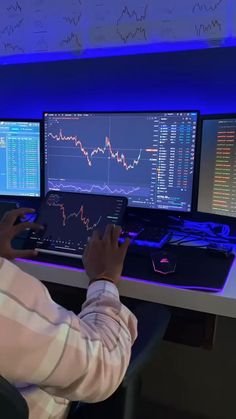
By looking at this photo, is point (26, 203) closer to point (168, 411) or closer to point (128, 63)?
point (128, 63)

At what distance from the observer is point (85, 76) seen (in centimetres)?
162

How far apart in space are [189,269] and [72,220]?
0.39 m

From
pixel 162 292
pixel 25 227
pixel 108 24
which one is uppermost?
pixel 108 24

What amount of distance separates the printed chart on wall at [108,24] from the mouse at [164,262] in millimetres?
825

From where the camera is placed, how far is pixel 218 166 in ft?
4.11

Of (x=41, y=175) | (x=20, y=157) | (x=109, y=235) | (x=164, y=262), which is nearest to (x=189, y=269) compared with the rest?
(x=164, y=262)

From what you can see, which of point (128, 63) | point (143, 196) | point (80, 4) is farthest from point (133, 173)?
point (80, 4)

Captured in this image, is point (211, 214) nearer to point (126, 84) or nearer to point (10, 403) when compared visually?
point (126, 84)

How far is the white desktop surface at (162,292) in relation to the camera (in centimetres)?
88

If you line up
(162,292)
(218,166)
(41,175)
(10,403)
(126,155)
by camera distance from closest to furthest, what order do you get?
(10,403)
(162,292)
(218,166)
(126,155)
(41,175)

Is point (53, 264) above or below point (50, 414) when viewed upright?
above

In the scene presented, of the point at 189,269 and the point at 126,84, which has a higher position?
the point at 126,84

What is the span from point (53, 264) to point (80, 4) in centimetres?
108

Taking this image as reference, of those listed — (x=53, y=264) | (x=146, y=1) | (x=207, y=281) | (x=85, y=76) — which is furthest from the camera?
(x=85, y=76)
